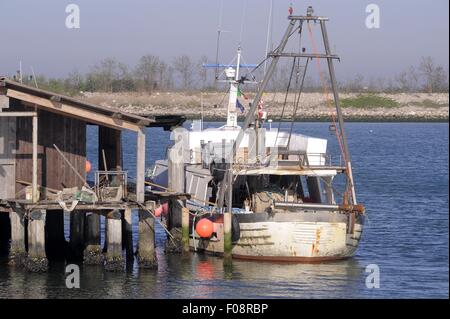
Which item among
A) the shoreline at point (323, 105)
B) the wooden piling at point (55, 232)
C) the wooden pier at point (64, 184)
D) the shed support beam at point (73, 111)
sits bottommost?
the shoreline at point (323, 105)

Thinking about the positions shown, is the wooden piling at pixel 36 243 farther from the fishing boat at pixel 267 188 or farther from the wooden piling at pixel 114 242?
the fishing boat at pixel 267 188

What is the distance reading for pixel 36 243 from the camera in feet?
111

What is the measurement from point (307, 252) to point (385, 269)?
2415 millimetres

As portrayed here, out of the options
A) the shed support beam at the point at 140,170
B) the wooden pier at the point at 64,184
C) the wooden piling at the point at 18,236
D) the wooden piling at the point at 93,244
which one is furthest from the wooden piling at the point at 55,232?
the shed support beam at the point at 140,170

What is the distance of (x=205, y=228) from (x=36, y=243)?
5.78 metres

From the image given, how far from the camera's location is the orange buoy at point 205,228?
37.4m

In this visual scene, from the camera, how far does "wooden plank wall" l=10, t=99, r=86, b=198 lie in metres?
35.6

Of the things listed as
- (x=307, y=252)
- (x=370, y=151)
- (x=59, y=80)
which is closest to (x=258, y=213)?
(x=307, y=252)

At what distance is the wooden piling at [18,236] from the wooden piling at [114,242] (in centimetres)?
240

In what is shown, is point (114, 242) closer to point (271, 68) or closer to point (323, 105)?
point (271, 68)

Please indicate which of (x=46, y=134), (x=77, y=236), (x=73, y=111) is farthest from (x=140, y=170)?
(x=77, y=236)

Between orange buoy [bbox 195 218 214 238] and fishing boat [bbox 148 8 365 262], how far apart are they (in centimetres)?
3

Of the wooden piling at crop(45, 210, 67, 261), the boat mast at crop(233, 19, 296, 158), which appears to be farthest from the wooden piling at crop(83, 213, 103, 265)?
the boat mast at crop(233, 19, 296, 158)
